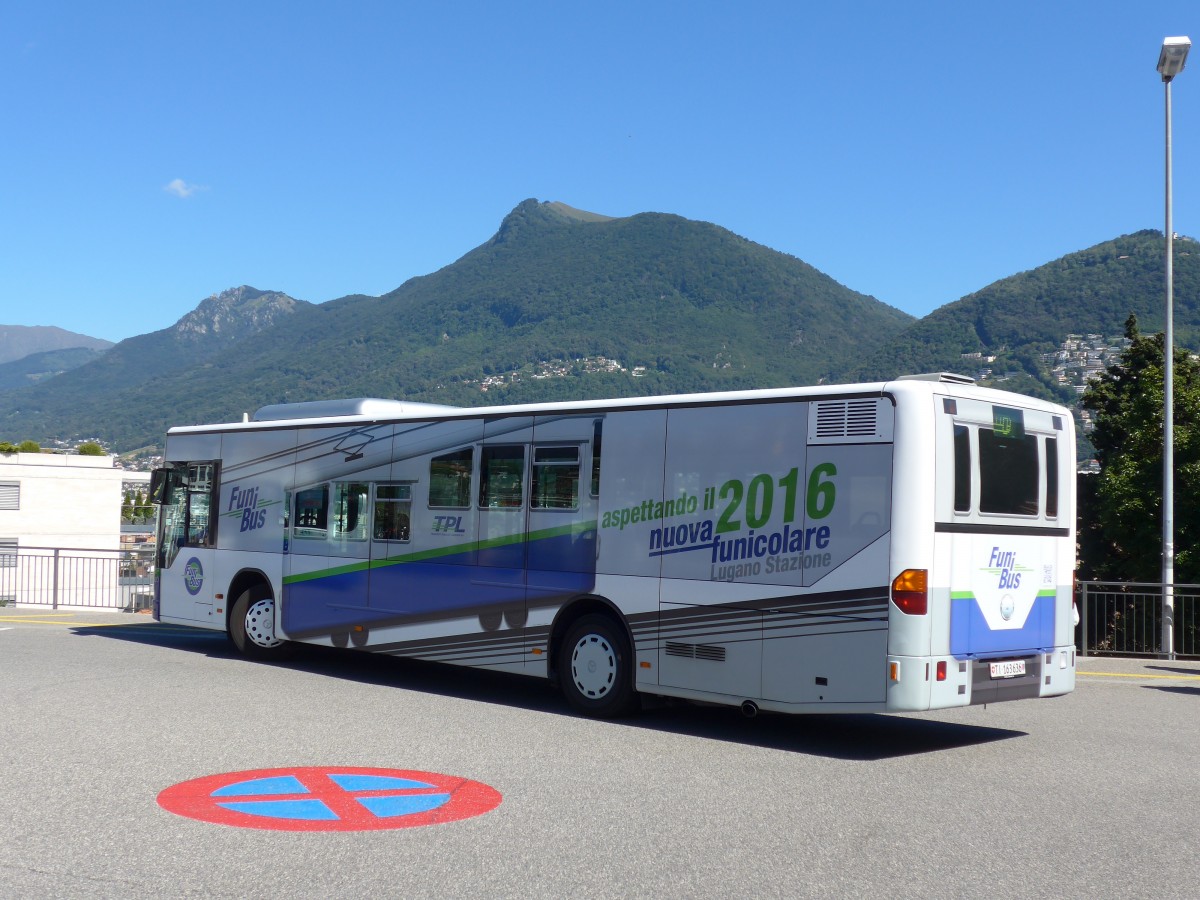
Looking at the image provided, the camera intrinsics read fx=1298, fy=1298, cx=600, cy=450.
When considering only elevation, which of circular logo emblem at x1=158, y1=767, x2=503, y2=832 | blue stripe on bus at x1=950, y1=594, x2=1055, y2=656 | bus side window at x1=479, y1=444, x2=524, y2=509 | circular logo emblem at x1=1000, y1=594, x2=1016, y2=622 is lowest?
circular logo emblem at x1=158, y1=767, x2=503, y2=832

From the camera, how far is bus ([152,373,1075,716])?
30.6 ft

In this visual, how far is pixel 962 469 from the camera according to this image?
9.52m

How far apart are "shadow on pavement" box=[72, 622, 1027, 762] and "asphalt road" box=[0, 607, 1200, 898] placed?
0.06 m

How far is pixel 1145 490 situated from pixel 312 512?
99.1 ft

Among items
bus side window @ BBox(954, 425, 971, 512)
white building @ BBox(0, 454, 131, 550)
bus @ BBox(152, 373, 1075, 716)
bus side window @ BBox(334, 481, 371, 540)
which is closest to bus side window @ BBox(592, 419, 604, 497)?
bus @ BBox(152, 373, 1075, 716)

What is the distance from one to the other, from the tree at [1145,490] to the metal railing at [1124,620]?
12932 mm

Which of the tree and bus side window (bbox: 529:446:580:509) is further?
the tree

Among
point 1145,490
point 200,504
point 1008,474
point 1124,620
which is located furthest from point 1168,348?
point 1145,490

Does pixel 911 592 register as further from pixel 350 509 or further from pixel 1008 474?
pixel 350 509

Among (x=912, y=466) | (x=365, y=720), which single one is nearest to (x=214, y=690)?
(x=365, y=720)

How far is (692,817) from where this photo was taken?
23.6 feet

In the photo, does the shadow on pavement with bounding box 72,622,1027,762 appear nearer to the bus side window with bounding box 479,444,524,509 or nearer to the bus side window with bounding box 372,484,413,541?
the bus side window with bounding box 372,484,413,541

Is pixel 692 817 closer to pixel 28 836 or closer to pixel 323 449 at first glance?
pixel 28 836

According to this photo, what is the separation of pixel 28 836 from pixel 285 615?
324 inches
